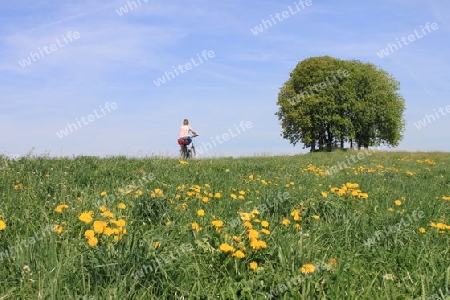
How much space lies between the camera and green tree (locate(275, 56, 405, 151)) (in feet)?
137

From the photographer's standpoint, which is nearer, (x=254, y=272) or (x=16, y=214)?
(x=254, y=272)

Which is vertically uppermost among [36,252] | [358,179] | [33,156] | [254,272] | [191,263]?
[33,156]

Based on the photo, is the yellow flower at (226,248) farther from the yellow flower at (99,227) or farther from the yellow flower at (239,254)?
the yellow flower at (99,227)

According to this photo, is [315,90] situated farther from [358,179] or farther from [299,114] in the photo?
[358,179]

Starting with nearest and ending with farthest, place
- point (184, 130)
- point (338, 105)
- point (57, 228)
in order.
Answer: point (57, 228)
point (184, 130)
point (338, 105)

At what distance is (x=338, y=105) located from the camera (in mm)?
41875

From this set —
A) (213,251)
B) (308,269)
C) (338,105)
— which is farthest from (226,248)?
(338,105)

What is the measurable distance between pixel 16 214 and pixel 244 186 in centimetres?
416

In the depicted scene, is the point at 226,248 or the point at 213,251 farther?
the point at 213,251

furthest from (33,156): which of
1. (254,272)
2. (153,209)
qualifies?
(254,272)

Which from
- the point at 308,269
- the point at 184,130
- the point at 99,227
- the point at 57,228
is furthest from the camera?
the point at 184,130

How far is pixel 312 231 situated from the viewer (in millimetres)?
4598

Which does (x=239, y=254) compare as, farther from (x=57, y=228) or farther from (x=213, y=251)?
(x=57, y=228)

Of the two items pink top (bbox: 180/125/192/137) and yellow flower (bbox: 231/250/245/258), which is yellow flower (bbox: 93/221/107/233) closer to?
yellow flower (bbox: 231/250/245/258)
